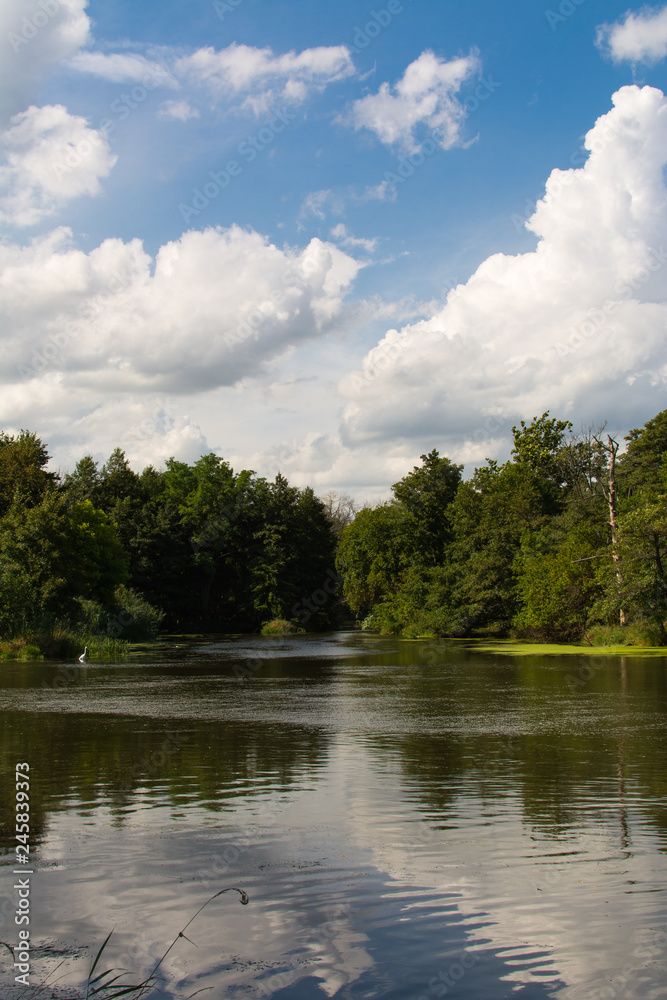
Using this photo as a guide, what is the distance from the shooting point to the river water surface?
549 cm

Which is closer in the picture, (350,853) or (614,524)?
(350,853)

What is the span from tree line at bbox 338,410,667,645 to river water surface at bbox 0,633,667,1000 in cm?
2857

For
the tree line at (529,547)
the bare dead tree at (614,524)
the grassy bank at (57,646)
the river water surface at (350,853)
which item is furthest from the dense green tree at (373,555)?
the river water surface at (350,853)

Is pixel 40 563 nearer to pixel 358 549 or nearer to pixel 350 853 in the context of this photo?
pixel 350 853

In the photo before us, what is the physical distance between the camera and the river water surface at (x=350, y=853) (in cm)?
549

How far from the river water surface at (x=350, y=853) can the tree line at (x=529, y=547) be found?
93.7 feet

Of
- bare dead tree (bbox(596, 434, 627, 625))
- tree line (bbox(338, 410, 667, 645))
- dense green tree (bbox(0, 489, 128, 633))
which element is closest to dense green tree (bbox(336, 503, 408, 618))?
tree line (bbox(338, 410, 667, 645))

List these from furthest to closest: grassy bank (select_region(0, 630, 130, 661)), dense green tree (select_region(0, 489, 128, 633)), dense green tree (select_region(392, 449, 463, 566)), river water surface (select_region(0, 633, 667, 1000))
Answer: dense green tree (select_region(392, 449, 463, 566)) < dense green tree (select_region(0, 489, 128, 633)) < grassy bank (select_region(0, 630, 130, 661)) < river water surface (select_region(0, 633, 667, 1000))

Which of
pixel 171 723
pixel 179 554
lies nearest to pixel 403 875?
pixel 171 723

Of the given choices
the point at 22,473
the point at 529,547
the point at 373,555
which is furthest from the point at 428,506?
the point at 22,473

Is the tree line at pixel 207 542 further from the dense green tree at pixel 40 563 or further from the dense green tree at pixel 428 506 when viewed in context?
the dense green tree at pixel 428 506

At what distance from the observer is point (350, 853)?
802 cm

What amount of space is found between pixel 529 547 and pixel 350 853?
55779mm

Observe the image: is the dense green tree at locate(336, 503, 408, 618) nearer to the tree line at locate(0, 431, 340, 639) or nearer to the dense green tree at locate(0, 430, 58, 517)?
the tree line at locate(0, 431, 340, 639)
